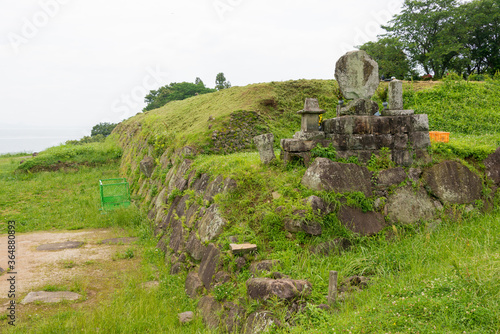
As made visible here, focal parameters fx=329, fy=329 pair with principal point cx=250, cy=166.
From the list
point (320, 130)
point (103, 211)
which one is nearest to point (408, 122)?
point (320, 130)

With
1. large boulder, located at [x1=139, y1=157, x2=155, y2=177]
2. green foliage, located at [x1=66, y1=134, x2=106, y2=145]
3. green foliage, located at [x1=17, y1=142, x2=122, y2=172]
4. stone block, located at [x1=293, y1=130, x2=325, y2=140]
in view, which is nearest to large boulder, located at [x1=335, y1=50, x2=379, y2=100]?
stone block, located at [x1=293, y1=130, x2=325, y2=140]

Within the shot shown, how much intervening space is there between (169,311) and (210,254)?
1.17 meters

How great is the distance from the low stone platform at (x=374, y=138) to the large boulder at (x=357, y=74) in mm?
660

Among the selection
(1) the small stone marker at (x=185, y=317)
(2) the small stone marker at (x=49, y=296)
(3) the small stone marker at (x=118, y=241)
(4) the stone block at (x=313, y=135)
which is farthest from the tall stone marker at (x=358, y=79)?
(3) the small stone marker at (x=118, y=241)

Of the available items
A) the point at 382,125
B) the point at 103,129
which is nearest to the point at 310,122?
the point at 382,125

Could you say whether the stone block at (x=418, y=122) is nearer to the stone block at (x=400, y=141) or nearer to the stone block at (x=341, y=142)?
the stone block at (x=400, y=141)

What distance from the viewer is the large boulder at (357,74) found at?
6887mm

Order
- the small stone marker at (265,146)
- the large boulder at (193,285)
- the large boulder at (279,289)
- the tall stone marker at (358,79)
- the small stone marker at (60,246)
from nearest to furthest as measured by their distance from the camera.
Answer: the large boulder at (279,289) → the large boulder at (193,285) → the tall stone marker at (358,79) → the small stone marker at (265,146) → the small stone marker at (60,246)

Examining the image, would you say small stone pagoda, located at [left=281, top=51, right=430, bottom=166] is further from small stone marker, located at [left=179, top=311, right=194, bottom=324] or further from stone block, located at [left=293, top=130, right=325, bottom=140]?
small stone marker, located at [left=179, top=311, right=194, bottom=324]

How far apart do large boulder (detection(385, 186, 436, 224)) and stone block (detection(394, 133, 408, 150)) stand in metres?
0.84

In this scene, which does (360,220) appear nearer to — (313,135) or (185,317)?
(313,135)

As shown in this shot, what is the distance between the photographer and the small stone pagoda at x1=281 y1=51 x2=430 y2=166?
21.9 feet

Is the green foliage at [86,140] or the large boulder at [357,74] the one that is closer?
the large boulder at [357,74]

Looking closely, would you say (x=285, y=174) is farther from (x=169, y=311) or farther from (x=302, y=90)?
(x=302, y=90)
